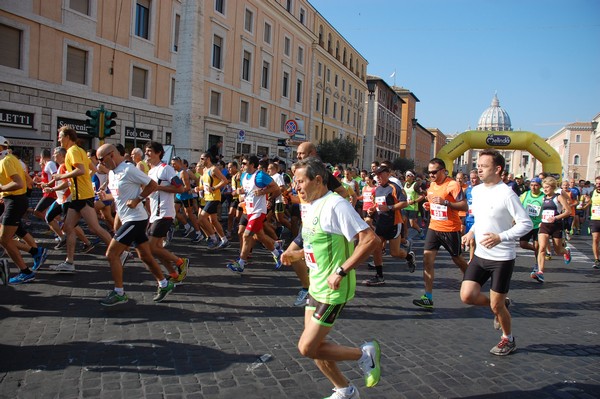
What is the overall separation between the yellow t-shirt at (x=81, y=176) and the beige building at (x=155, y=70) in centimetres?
925

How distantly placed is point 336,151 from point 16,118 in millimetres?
30175

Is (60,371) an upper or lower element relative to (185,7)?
lower

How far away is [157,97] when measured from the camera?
25000mm

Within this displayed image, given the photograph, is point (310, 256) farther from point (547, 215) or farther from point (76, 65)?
point (76, 65)

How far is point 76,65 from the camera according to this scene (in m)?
20.4

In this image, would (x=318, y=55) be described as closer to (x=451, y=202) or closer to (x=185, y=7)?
(x=185, y=7)

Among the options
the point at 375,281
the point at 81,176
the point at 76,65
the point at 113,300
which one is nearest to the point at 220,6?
the point at 76,65

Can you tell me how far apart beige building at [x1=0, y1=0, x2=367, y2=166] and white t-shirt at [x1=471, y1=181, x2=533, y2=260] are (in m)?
11.8

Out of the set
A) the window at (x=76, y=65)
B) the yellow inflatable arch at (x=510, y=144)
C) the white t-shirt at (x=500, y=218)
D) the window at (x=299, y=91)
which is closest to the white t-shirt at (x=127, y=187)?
the white t-shirt at (x=500, y=218)

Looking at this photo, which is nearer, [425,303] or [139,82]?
→ [425,303]

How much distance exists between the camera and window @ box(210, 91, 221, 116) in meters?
30.3

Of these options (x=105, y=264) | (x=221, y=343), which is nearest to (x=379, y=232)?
(x=221, y=343)

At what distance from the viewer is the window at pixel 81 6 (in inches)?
782

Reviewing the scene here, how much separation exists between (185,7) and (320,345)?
1920cm
